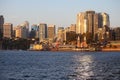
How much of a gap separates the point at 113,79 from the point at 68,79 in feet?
13.3

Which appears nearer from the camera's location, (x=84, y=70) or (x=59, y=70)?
(x=84, y=70)

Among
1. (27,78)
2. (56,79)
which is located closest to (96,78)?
(56,79)

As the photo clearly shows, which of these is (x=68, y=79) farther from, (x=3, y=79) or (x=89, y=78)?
(x=3, y=79)

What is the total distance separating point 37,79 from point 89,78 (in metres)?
4.76

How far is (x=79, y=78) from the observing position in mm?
36500

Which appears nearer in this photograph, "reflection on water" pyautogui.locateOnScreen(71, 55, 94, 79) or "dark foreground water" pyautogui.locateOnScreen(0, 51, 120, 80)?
"dark foreground water" pyautogui.locateOnScreen(0, 51, 120, 80)

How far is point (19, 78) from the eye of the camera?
36.9 meters

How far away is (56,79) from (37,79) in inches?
68.1

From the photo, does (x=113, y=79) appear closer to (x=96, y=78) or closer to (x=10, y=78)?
(x=96, y=78)

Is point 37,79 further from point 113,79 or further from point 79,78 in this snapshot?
point 113,79

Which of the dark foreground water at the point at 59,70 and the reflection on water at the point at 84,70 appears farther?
the reflection on water at the point at 84,70

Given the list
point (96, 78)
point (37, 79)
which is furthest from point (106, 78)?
point (37, 79)

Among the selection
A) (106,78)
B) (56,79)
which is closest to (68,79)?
(56,79)

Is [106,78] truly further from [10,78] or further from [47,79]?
[10,78]
